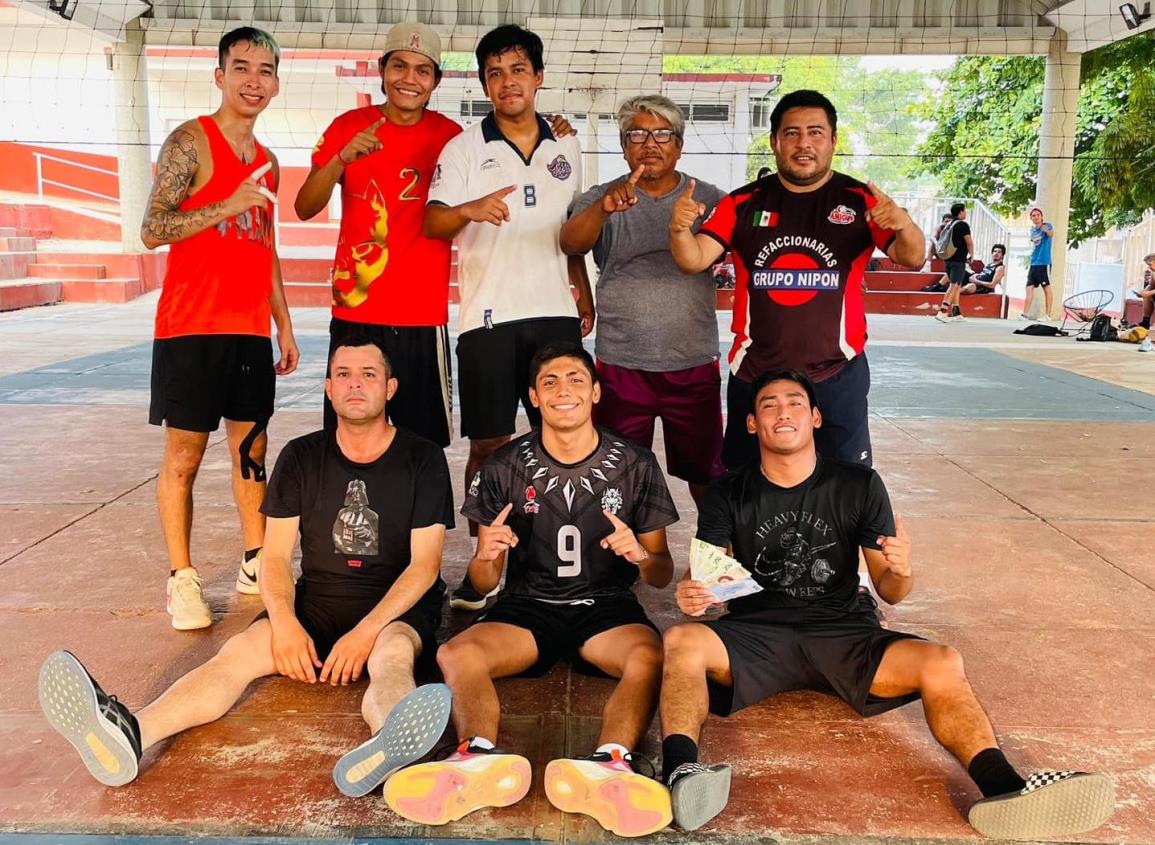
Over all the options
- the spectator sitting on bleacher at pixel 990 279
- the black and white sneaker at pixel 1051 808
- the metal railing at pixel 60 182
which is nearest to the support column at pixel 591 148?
the spectator sitting on bleacher at pixel 990 279

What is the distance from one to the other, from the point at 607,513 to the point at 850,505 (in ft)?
2.42

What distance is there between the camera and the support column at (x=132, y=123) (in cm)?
1633

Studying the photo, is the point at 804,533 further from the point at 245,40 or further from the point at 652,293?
the point at 245,40

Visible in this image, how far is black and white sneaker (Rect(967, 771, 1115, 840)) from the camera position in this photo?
91.1 inches

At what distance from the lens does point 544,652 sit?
3.15 metres

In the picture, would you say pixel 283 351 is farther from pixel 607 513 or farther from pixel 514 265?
pixel 607 513

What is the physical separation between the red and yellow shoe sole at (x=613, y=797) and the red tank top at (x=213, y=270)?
2191 mm

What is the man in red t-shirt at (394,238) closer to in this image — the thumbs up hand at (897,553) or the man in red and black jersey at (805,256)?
the man in red and black jersey at (805,256)

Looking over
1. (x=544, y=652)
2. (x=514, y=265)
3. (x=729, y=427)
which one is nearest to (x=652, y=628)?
(x=544, y=652)

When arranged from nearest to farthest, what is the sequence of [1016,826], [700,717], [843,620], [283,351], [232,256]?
[1016,826] < [700,717] < [843,620] < [232,256] < [283,351]

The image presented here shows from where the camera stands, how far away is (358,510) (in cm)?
328

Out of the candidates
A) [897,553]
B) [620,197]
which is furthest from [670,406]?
[897,553]

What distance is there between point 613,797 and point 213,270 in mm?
2418

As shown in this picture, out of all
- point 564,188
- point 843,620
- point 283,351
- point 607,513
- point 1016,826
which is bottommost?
point 1016,826
